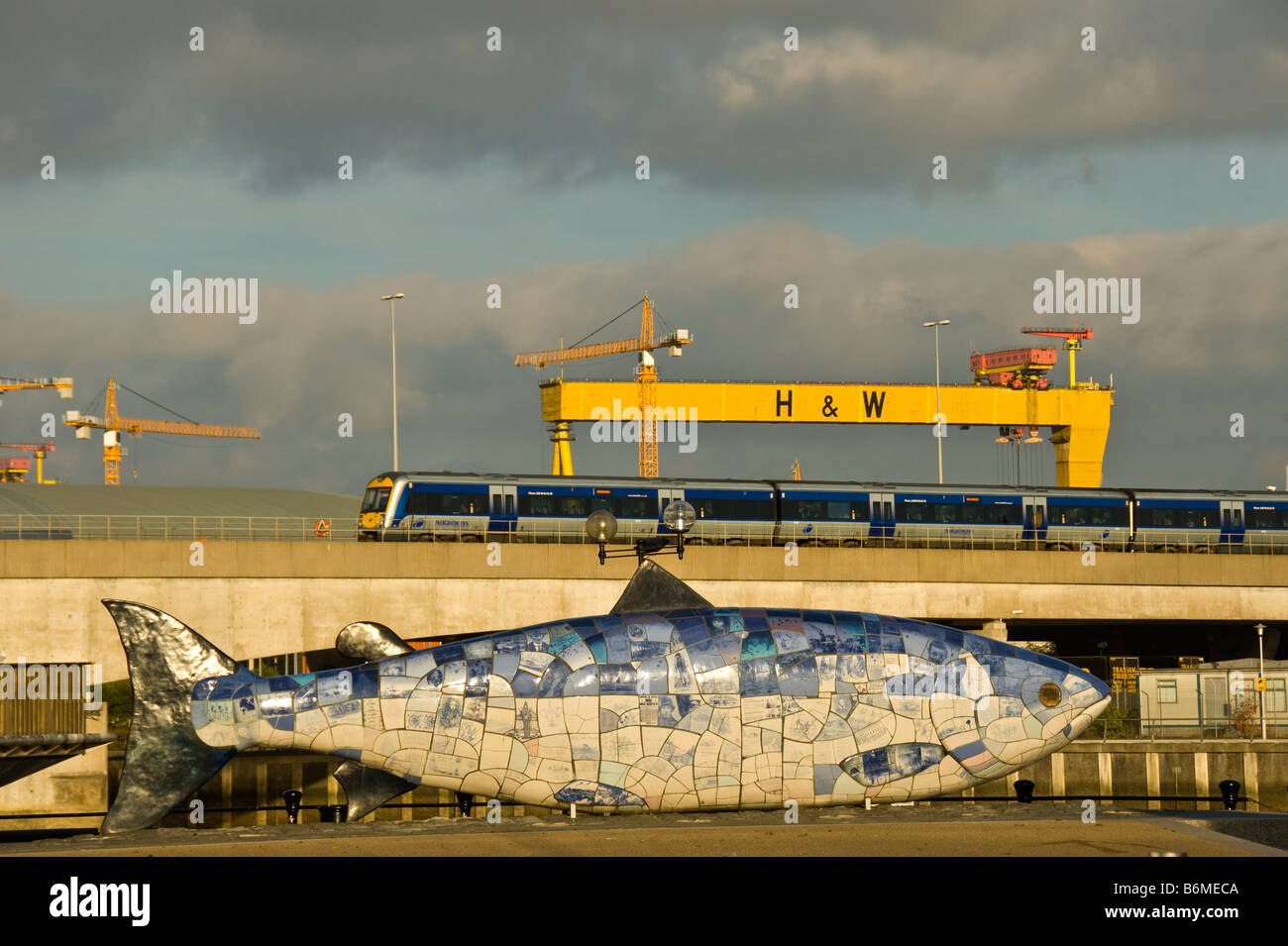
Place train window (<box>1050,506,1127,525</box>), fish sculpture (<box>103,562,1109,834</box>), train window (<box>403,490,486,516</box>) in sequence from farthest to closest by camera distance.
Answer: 1. train window (<box>1050,506,1127,525</box>)
2. train window (<box>403,490,486,516</box>)
3. fish sculpture (<box>103,562,1109,834</box>)

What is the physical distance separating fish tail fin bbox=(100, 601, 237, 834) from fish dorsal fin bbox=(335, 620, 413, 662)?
2.43 metres

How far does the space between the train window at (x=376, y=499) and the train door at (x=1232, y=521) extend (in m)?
32.9

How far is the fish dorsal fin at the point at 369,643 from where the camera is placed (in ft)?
75.9

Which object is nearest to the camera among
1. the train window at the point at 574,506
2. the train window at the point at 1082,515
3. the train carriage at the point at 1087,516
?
the train window at the point at 574,506

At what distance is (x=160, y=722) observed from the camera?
20.6m

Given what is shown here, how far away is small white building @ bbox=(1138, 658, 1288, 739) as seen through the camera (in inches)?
1597

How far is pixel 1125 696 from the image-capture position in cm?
4275

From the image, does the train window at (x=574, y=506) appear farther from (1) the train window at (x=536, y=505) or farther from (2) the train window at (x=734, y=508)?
(2) the train window at (x=734, y=508)

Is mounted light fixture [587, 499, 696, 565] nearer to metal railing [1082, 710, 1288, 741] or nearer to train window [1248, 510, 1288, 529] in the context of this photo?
metal railing [1082, 710, 1288, 741]

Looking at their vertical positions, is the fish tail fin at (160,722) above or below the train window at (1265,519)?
below

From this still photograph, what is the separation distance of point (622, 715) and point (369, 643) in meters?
4.54

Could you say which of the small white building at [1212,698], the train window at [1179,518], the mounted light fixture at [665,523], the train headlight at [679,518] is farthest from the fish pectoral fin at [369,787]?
the train window at [1179,518]

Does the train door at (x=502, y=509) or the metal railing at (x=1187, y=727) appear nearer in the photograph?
the metal railing at (x=1187, y=727)

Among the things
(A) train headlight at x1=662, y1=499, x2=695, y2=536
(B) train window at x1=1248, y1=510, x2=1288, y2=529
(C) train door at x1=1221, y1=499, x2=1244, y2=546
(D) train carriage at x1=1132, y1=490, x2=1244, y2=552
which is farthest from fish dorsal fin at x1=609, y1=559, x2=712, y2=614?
(B) train window at x1=1248, y1=510, x2=1288, y2=529
